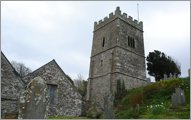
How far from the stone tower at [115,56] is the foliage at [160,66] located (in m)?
3.13

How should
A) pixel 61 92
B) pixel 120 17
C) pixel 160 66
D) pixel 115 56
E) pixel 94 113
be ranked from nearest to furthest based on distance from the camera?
pixel 61 92 < pixel 94 113 < pixel 115 56 < pixel 120 17 < pixel 160 66

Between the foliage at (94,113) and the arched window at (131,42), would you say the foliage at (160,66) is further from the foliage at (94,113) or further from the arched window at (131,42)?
the foliage at (94,113)

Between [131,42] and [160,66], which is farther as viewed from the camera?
[160,66]

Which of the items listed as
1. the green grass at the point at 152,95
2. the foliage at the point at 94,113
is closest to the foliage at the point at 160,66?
the green grass at the point at 152,95

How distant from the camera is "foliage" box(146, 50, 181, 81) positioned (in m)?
31.6

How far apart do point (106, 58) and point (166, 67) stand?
9.19m

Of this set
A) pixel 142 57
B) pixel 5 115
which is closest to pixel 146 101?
pixel 142 57

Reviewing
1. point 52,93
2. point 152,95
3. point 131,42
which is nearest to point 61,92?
point 52,93

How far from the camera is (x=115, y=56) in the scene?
26281 millimetres

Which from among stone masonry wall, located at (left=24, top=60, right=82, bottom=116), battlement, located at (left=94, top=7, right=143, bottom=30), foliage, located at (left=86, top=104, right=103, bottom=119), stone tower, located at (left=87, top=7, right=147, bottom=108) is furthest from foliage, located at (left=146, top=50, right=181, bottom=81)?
stone masonry wall, located at (left=24, top=60, right=82, bottom=116)

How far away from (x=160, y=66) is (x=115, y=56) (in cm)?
862

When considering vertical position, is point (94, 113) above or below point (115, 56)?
below

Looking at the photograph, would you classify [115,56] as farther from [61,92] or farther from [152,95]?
[61,92]

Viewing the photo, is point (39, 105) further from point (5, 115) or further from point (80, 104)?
point (80, 104)
